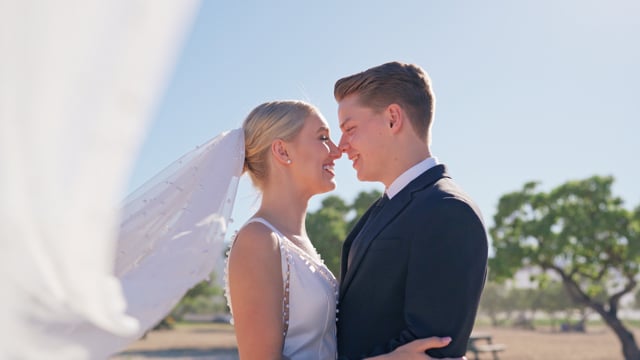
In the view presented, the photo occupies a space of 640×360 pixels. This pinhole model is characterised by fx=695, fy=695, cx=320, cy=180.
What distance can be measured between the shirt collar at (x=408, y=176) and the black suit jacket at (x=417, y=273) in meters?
0.04

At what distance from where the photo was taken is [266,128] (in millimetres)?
3693

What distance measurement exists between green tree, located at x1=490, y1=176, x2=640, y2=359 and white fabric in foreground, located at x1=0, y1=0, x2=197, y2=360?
25.5 metres

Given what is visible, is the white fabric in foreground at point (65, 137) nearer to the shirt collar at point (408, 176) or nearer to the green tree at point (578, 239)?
the shirt collar at point (408, 176)

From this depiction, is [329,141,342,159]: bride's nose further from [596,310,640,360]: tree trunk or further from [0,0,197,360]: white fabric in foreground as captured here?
[596,310,640,360]: tree trunk

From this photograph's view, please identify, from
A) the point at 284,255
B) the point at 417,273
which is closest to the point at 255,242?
the point at 284,255

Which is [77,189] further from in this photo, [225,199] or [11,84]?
[225,199]

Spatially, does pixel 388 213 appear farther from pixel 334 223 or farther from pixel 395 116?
pixel 334 223

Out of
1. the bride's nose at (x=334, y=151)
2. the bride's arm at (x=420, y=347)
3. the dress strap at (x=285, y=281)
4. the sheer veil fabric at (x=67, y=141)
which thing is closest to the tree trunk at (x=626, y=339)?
the bride's nose at (x=334, y=151)

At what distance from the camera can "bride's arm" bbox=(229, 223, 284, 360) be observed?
291 centimetres

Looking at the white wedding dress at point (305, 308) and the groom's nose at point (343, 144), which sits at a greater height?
the groom's nose at point (343, 144)

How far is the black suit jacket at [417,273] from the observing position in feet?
8.28

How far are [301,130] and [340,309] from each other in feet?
3.34

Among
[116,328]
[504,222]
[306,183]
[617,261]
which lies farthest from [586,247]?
[116,328]

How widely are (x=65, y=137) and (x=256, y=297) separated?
1644 millimetres
